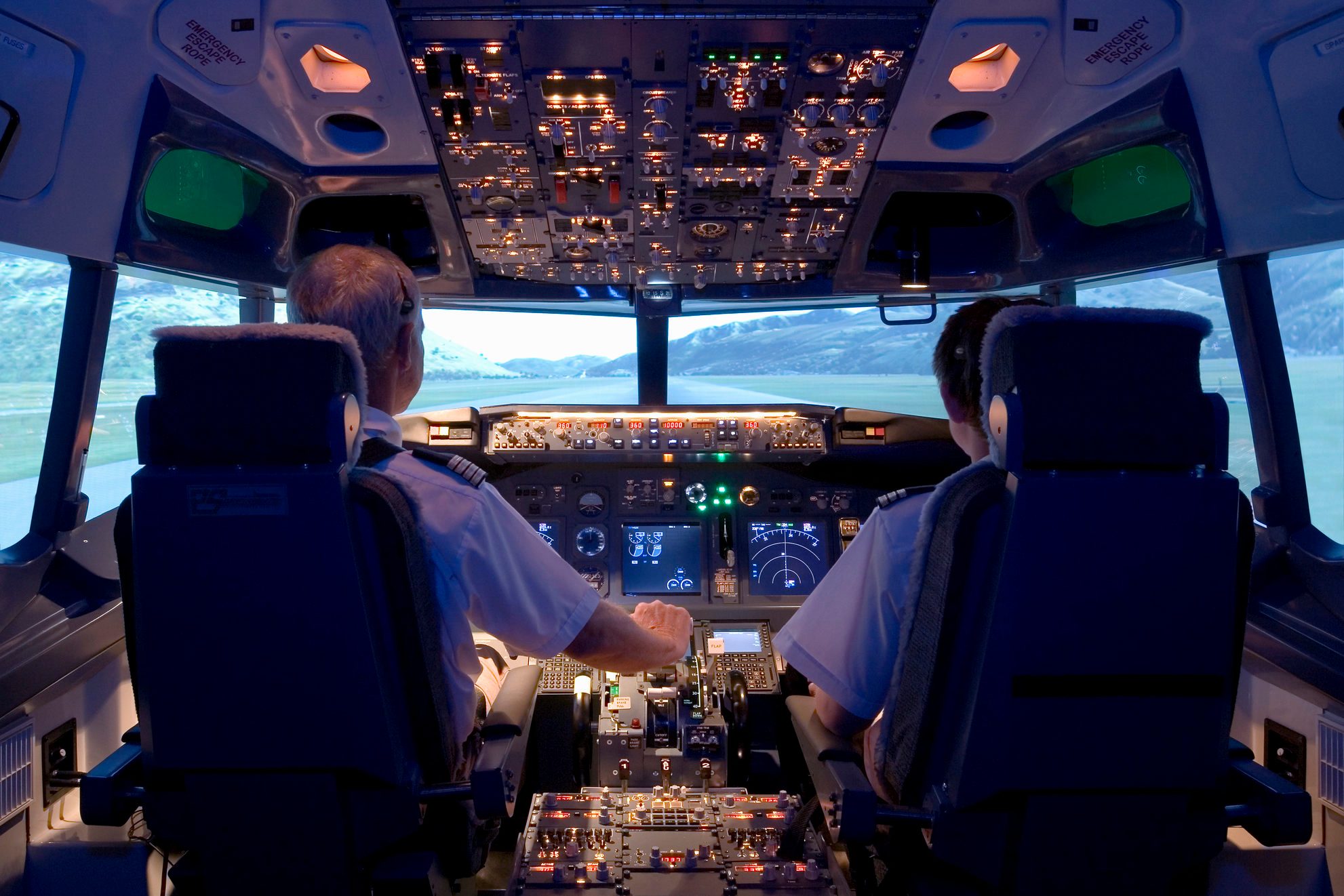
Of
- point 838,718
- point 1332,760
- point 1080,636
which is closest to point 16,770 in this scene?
point 838,718

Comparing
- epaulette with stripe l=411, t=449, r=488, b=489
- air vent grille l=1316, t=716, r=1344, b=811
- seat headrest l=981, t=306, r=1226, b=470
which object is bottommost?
air vent grille l=1316, t=716, r=1344, b=811

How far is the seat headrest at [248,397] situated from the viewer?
106 centimetres

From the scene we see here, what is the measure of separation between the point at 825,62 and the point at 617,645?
1.46m

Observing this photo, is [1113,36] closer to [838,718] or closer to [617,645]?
[838,718]

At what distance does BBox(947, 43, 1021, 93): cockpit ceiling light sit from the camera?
2.06 metres

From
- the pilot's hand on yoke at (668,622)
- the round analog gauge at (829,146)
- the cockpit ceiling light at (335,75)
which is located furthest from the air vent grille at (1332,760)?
the cockpit ceiling light at (335,75)

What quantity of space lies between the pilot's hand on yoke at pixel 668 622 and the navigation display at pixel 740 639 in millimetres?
943

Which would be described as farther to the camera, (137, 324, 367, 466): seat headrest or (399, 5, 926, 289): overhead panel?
(399, 5, 926, 289): overhead panel

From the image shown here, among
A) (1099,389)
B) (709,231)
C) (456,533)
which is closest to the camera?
(1099,389)

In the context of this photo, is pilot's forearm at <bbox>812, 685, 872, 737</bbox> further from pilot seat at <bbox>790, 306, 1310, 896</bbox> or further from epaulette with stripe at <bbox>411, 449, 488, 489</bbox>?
epaulette with stripe at <bbox>411, 449, 488, 489</bbox>

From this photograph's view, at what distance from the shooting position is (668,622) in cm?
162

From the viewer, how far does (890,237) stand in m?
2.98

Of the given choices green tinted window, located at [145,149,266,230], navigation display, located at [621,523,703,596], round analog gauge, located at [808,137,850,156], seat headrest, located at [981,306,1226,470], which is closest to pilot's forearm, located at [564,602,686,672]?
seat headrest, located at [981,306,1226,470]

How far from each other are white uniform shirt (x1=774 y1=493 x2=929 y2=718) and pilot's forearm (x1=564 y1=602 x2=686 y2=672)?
0.24 m
